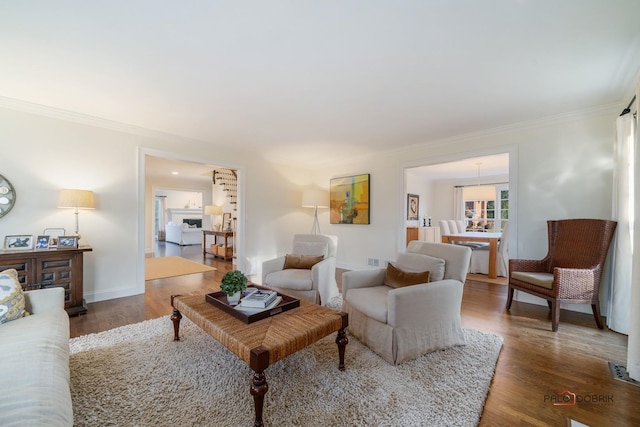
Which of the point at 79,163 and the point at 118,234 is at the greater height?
the point at 79,163

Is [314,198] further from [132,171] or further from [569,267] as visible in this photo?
[569,267]

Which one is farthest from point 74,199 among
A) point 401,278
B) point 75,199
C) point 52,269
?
point 401,278

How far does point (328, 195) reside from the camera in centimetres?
582

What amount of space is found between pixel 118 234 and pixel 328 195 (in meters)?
3.75

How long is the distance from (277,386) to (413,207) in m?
7.12

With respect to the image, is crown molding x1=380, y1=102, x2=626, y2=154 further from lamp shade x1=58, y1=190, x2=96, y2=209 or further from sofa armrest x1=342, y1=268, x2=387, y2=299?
lamp shade x1=58, y1=190, x2=96, y2=209

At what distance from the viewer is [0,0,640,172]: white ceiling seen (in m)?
1.62

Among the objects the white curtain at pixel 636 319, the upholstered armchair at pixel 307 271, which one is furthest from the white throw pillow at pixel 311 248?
the white curtain at pixel 636 319

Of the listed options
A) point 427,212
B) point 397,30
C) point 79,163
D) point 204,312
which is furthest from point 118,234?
point 427,212

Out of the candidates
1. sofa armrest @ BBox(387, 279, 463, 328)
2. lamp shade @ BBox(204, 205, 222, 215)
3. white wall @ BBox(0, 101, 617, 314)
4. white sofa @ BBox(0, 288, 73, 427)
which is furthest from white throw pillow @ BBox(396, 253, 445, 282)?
lamp shade @ BBox(204, 205, 222, 215)

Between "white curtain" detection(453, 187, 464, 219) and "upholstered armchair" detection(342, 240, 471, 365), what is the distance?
6.67m

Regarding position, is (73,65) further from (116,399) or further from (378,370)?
(378,370)

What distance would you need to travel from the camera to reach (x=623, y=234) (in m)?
2.55

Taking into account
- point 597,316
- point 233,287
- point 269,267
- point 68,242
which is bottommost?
point 597,316
